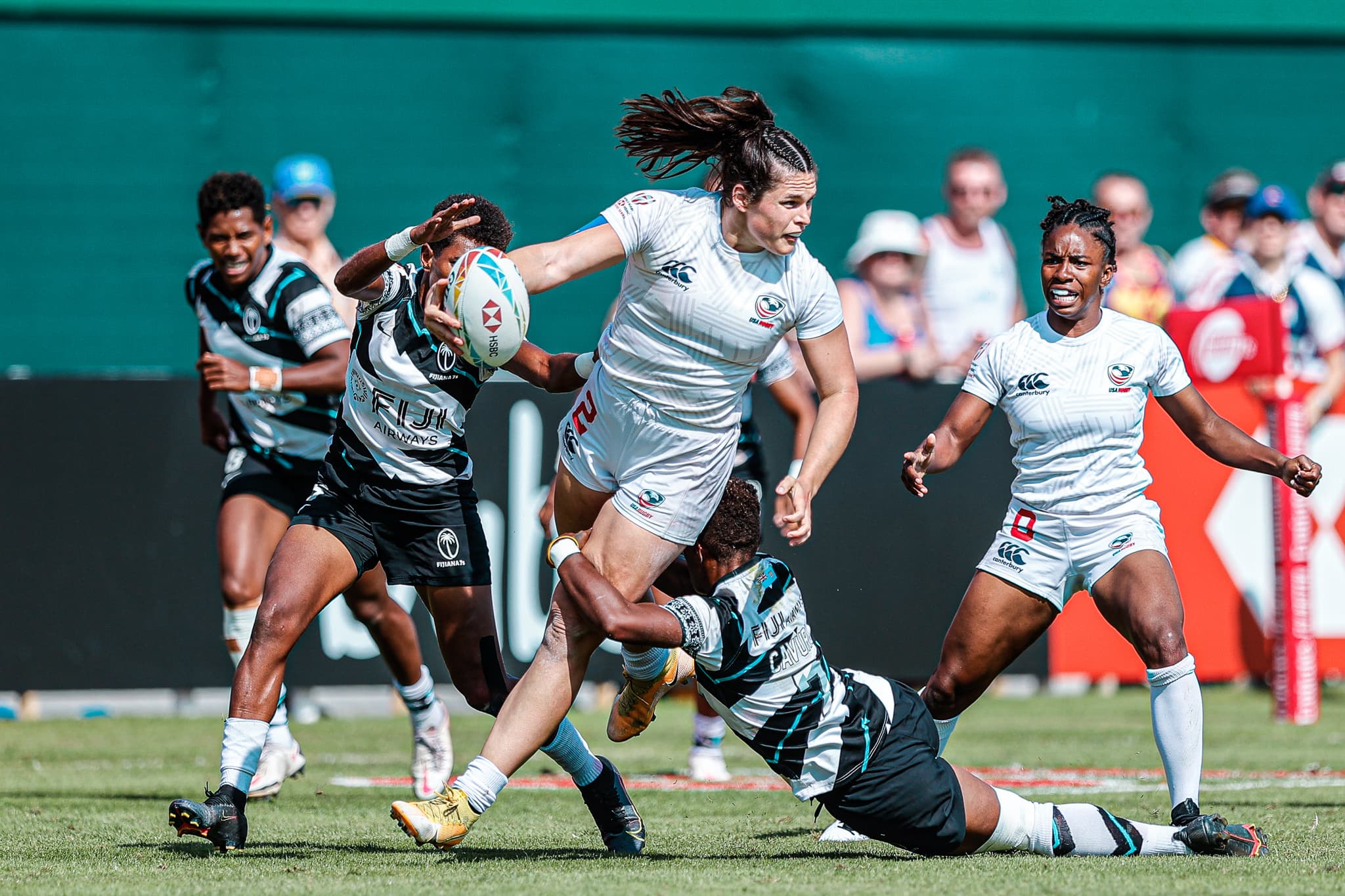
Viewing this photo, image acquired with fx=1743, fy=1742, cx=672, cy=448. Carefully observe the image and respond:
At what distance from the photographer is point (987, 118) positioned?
1557 cm

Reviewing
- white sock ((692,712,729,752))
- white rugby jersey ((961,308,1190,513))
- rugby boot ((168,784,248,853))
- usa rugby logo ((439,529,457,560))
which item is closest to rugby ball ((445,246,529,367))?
usa rugby logo ((439,529,457,560))

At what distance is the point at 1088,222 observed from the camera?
6.40 m

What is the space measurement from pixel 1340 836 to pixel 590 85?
34.0ft

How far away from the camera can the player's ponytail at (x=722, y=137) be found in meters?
5.56

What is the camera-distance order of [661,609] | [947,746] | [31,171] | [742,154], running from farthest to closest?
[31,171]
[947,746]
[742,154]
[661,609]

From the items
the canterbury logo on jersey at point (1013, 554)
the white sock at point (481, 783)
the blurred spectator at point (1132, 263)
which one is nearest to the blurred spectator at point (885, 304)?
the blurred spectator at point (1132, 263)

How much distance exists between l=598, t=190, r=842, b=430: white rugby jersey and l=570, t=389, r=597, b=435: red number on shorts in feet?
0.52

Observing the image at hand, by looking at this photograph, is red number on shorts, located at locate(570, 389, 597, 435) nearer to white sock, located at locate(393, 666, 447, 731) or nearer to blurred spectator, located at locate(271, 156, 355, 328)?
white sock, located at locate(393, 666, 447, 731)

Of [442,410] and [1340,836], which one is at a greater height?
[442,410]

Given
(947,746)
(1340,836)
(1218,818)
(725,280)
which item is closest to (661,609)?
(725,280)

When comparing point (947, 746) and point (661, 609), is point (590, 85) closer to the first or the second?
point (947, 746)

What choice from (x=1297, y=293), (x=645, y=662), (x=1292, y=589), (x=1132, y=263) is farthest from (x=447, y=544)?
(x=1297, y=293)

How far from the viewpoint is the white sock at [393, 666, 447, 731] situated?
762 centimetres

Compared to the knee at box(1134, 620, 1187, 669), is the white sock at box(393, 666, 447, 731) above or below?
below
